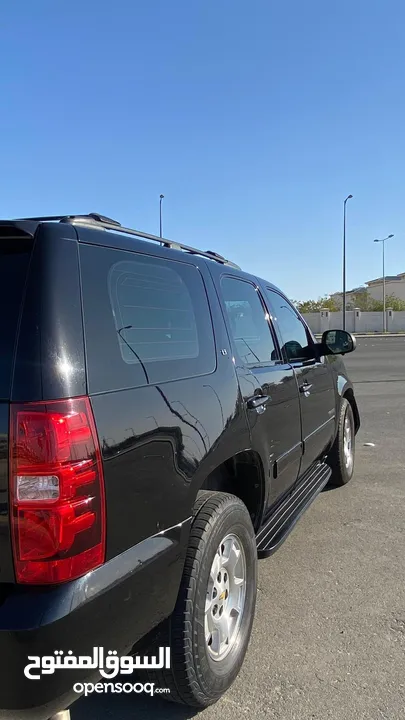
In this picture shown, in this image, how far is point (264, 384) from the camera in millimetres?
3215

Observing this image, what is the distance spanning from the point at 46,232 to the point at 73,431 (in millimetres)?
682

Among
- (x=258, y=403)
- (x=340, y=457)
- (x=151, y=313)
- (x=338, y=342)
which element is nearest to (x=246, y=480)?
(x=258, y=403)

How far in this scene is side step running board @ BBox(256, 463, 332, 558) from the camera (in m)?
3.07

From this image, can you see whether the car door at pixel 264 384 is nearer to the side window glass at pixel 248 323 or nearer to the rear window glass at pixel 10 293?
the side window glass at pixel 248 323

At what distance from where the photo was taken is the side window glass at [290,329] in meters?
4.11

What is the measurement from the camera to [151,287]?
2.47m

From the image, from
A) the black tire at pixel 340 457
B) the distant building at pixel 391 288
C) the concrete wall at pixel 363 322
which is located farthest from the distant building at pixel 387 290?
the black tire at pixel 340 457

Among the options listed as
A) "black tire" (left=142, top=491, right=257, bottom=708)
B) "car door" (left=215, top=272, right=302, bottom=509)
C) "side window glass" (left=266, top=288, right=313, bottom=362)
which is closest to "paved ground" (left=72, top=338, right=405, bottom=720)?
"black tire" (left=142, top=491, right=257, bottom=708)

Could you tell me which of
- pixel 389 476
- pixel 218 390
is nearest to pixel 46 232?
pixel 218 390

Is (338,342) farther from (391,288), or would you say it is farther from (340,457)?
(391,288)

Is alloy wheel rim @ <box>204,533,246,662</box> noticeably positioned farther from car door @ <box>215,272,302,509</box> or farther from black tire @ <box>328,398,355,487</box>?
black tire @ <box>328,398,355,487</box>

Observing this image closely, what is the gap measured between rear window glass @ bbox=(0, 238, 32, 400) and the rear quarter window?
0.69 ft

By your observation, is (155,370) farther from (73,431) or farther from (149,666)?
(149,666)

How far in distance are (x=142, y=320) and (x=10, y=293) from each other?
62 centimetres
